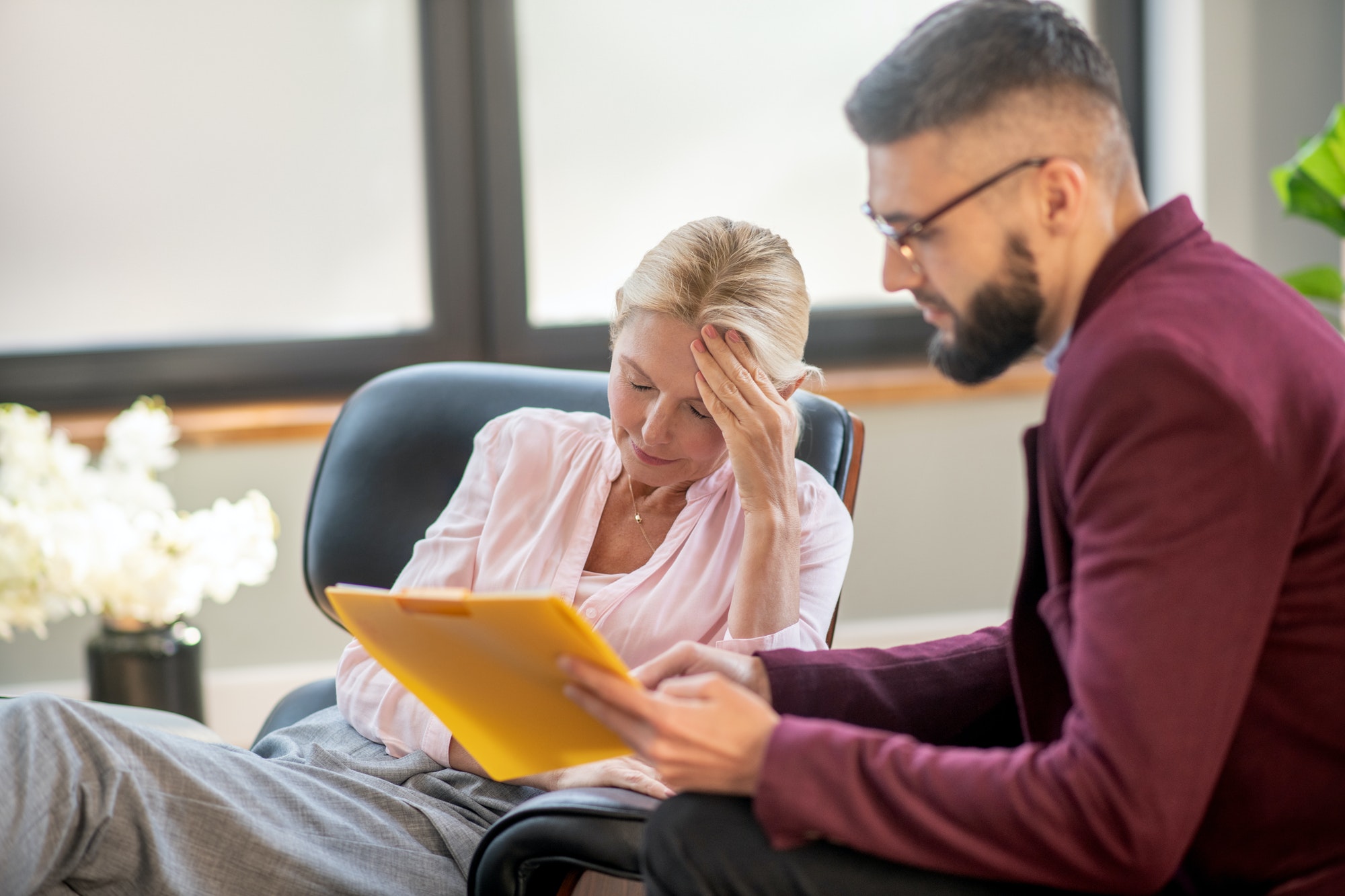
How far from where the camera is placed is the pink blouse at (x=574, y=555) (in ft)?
5.12

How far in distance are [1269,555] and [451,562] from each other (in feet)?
3.48

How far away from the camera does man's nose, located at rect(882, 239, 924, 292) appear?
106cm

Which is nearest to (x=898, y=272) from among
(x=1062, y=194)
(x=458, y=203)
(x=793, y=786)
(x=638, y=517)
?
(x=1062, y=194)

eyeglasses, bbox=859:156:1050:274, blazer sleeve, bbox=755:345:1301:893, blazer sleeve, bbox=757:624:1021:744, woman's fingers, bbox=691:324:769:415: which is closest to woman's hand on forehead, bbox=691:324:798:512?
woman's fingers, bbox=691:324:769:415

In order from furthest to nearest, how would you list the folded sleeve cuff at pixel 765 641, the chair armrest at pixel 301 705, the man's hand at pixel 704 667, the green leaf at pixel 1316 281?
the green leaf at pixel 1316 281, the chair armrest at pixel 301 705, the folded sleeve cuff at pixel 765 641, the man's hand at pixel 704 667

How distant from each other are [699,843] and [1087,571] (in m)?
0.35

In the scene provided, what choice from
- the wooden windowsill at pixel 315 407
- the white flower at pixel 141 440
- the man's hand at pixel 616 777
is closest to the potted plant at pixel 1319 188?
the wooden windowsill at pixel 315 407

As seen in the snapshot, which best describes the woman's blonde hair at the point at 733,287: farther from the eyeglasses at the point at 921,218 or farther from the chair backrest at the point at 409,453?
the eyeglasses at the point at 921,218

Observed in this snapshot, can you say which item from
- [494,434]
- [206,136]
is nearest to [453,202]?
[206,136]

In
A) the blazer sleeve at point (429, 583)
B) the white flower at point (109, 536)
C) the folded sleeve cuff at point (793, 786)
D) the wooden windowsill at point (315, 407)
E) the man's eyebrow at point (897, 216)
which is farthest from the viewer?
the wooden windowsill at point (315, 407)

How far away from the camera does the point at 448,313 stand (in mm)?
3049

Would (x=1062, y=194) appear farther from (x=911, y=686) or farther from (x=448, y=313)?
(x=448, y=313)

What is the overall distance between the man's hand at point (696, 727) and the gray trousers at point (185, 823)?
470 mm

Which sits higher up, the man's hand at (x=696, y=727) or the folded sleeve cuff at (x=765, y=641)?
the man's hand at (x=696, y=727)
